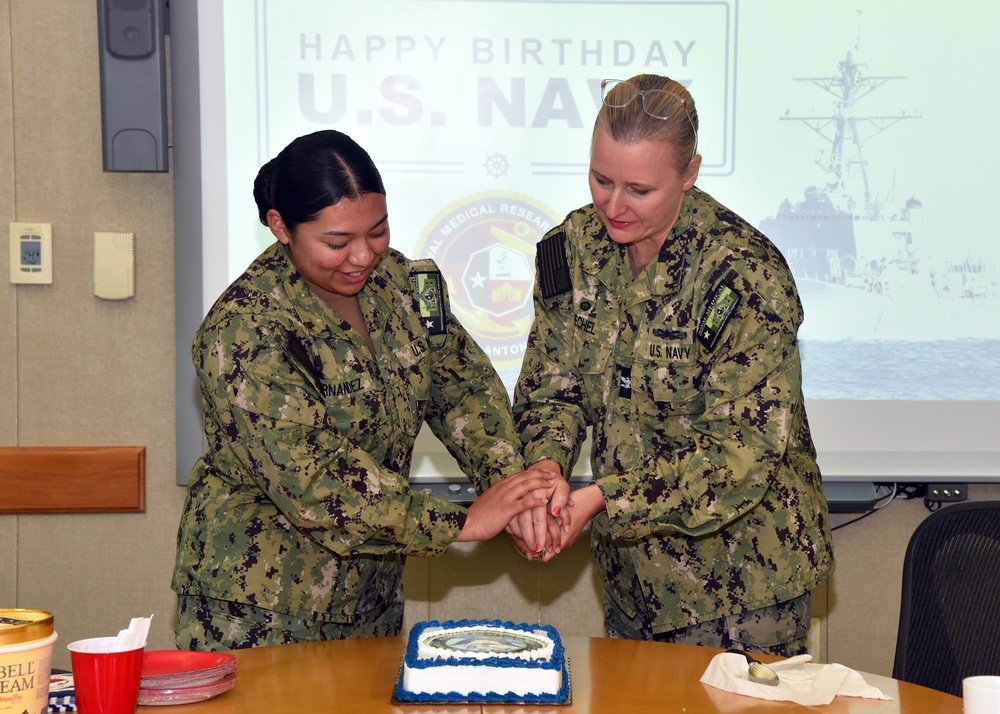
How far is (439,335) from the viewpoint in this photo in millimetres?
2217

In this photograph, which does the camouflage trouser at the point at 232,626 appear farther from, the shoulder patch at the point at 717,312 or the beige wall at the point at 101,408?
the beige wall at the point at 101,408

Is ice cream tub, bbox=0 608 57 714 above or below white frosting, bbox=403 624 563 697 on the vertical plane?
above

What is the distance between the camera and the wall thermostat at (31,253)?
2.95 metres

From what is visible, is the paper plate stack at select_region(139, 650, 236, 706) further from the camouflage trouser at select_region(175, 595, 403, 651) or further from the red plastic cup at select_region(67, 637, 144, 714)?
the camouflage trouser at select_region(175, 595, 403, 651)

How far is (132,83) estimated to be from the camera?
2.88m

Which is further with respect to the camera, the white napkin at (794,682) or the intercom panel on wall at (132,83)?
the intercom panel on wall at (132,83)

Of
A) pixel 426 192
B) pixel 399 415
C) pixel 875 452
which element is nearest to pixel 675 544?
pixel 399 415

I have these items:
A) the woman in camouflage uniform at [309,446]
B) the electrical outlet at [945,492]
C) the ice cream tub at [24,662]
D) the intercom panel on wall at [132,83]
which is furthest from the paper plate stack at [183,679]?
the electrical outlet at [945,492]

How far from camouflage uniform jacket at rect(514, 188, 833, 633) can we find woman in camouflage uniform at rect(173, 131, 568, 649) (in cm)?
21

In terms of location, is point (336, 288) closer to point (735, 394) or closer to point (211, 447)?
point (211, 447)

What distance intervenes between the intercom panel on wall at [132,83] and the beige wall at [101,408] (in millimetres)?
98

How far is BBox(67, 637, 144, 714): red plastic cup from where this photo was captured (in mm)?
1262

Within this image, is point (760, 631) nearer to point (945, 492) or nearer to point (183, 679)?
point (183, 679)

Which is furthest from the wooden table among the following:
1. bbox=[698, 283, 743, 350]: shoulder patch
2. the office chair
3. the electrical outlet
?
the electrical outlet
